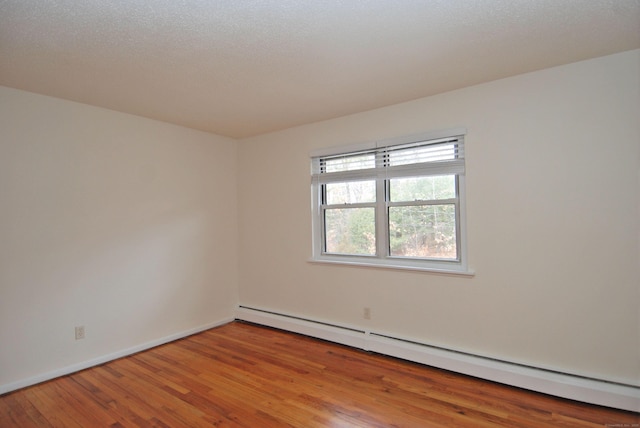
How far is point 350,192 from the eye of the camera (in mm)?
3781

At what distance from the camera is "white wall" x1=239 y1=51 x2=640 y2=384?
7.64 ft

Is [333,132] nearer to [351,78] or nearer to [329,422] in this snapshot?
[351,78]

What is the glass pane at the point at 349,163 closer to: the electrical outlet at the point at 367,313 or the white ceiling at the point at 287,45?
the white ceiling at the point at 287,45

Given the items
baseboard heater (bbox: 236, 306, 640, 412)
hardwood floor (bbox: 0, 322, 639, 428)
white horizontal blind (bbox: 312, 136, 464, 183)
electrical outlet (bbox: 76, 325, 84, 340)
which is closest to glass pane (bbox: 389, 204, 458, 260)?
white horizontal blind (bbox: 312, 136, 464, 183)

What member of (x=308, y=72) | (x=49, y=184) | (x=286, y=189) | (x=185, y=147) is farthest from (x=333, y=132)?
(x=49, y=184)

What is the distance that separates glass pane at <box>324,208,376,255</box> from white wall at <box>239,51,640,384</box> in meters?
0.30

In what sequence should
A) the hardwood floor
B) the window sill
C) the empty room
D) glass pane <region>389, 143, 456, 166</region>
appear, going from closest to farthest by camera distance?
the empty room → the hardwood floor → the window sill → glass pane <region>389, 143, 456, 166</region>

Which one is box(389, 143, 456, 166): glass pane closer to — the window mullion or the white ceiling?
the window mullion

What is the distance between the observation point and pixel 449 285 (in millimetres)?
2996

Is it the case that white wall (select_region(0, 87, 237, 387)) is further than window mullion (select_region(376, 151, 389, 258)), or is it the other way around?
window mullion (select_region(376, 151, 389, 258))

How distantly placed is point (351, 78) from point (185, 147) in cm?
236

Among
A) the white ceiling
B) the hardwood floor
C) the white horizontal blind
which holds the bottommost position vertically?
the hardwood floor

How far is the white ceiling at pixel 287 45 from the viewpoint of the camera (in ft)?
5.88

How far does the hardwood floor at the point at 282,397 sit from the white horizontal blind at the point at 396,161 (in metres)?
1.84
